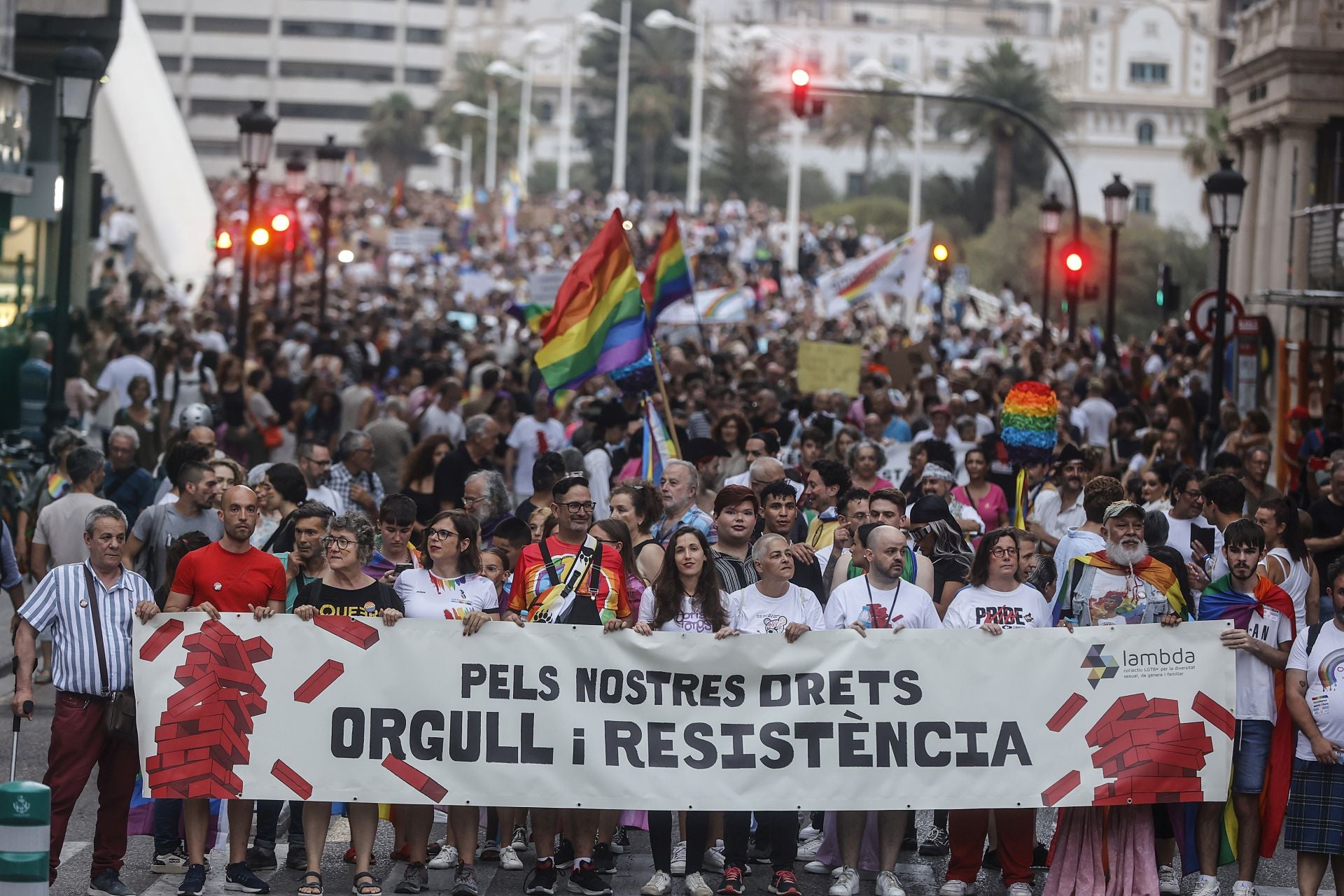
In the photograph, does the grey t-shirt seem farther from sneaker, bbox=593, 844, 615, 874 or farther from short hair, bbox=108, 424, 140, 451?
sneaker, bbox=593, 844, 615, 874

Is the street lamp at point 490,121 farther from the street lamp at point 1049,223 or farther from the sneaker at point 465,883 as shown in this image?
the sneaker at point 465,883

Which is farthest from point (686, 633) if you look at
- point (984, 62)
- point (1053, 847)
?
point (984, 62)

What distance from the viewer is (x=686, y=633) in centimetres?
893

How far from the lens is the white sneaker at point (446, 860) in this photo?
30.9 ft

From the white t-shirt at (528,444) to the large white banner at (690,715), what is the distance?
25.7 ft

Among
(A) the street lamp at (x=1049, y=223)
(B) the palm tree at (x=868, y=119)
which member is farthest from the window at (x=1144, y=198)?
(A) the street lamp at (x=1049, y=223)

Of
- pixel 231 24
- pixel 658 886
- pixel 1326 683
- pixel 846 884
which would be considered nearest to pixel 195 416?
pixel 658 886

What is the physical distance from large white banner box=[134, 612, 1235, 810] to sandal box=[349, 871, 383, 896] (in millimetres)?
321

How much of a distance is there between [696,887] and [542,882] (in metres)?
0.65

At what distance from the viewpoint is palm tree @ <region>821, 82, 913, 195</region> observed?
9138 cm

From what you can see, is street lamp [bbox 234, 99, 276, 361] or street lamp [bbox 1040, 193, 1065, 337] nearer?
street lamp [bbox 234, 99, 276, 361]

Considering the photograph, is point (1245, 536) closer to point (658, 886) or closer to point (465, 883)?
point (658, 886)

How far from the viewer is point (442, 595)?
9180mm

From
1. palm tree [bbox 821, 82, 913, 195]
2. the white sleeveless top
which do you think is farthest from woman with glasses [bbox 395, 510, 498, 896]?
palm tree [bbox 821, 82, 913, 195]
